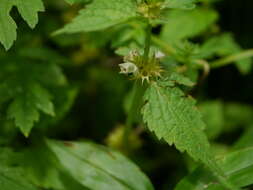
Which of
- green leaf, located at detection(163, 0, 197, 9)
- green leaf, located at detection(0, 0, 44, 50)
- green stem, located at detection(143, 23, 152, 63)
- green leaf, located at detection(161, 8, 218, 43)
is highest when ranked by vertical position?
green leaf, located at detection(0, 0, 44, 50)

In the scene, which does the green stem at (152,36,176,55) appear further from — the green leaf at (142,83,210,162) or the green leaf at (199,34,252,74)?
the green leaf at (142,83,210,162)

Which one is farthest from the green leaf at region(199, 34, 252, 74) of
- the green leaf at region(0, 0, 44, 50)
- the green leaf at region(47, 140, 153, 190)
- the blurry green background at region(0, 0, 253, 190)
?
the green leaf at region(0, 0, 44, 50)

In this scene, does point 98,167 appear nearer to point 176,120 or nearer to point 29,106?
point 29,106

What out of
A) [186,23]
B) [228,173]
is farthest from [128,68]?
[186,23]

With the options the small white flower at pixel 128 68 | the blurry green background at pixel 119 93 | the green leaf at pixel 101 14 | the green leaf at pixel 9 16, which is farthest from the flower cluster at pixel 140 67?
the blurry green background at pixel 119 93

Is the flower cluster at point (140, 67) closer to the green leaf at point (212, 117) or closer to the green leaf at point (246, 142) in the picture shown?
the green leaf at point (246, 142)
